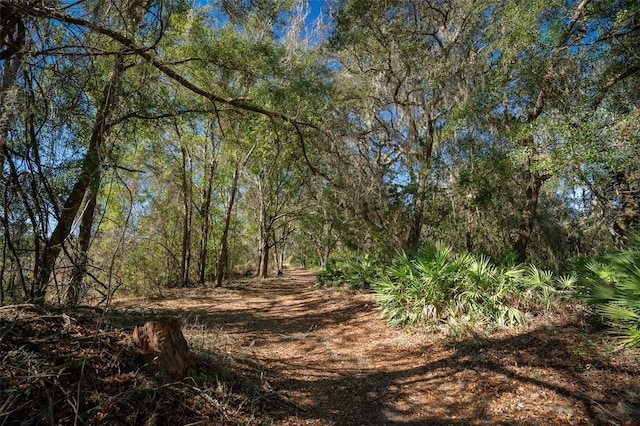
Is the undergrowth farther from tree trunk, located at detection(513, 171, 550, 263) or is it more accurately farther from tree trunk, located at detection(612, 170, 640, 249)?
tree trunk, located at detection(612, 170, 640, 249)

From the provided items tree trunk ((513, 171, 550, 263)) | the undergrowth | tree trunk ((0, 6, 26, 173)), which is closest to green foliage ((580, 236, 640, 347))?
the undergrowth

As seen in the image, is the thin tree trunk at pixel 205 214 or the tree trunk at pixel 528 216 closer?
the tree trunk at pixel 528 216

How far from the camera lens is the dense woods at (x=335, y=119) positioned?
4.07 metres

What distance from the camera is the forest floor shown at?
2449mm

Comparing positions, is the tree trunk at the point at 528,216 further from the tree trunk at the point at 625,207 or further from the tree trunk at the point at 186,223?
the tree trunk at the point at 186,223

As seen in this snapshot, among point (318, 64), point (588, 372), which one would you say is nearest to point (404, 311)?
point (588, 372)

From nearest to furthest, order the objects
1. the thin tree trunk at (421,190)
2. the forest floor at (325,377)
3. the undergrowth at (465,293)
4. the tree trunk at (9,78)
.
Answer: the forest floor at (325,377)
the tree trunk at (9,78)
the undergrowth at (465,293)
the thin tree trunk at (421,190)

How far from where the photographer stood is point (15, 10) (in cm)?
284

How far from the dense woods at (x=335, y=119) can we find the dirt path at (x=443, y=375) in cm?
290

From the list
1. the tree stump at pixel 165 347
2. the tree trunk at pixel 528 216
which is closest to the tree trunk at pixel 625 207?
the tree trunk at pixel 528 216

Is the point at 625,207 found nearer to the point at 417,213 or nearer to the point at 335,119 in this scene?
the point at 417,213

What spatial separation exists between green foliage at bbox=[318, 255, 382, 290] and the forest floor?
3.91 m

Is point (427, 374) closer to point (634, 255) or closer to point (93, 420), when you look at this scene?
point (634, 255)

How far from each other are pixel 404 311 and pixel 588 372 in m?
3.18
